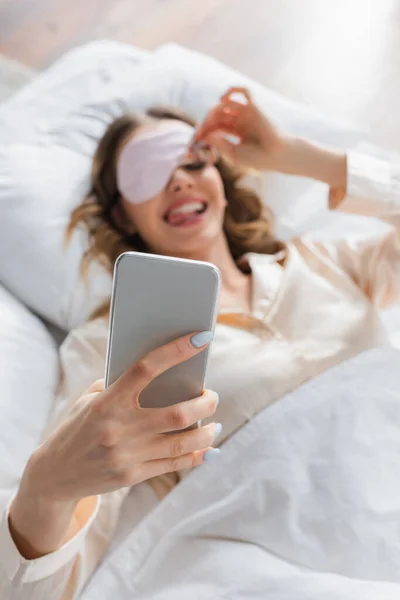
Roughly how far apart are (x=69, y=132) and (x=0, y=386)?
0.48 metres

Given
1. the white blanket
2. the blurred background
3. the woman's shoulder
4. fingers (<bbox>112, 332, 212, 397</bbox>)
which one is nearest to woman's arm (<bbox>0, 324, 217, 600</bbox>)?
fingers (<bbox>112, 332, 212, 397</bbox>)

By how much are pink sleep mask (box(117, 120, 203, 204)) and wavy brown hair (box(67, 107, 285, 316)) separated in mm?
51

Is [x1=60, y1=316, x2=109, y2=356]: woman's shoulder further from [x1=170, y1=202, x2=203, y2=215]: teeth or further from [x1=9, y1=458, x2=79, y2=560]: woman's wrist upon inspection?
[x1=9, y1=458, x2=79, y2=560]: woman's wrist

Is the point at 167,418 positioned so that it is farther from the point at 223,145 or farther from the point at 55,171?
the point at 55,171

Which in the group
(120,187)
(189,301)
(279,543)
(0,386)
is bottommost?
(0,386)

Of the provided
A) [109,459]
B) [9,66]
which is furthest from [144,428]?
[9,66]

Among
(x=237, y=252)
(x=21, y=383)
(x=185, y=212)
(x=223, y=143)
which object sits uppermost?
(x=223, y=143)

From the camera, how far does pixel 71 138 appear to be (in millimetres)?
1194

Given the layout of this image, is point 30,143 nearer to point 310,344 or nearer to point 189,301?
point 310,344

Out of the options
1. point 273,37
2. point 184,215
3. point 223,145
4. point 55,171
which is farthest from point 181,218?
point 273,37

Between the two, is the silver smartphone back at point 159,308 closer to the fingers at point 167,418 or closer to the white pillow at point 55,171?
the fingers at point 167,418

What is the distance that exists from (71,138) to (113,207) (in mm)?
188

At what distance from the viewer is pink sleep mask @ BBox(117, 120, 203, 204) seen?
0.99 m

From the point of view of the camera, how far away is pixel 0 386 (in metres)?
0.95
